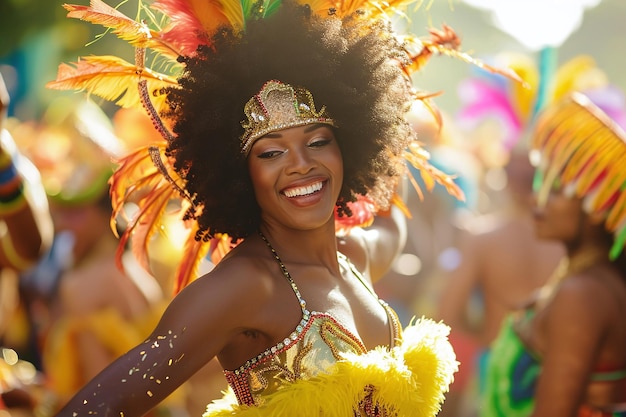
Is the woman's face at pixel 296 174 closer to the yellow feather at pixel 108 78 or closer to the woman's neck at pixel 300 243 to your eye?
the woman's neck at pixel 300 243

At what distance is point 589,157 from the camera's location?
4348 mm

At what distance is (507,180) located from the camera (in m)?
7.02

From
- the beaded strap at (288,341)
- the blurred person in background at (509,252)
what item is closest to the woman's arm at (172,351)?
the beaded strap at (288,341)

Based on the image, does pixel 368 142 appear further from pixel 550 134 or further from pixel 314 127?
pixel 550 134

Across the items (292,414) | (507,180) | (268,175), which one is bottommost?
(292,414)

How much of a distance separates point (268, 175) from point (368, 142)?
1.41 ft

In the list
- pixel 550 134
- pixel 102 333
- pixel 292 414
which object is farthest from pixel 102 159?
pixel 292 414

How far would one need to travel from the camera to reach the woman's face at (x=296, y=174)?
2.77 metres

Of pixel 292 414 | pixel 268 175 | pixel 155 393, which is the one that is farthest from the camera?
pixel 268 175

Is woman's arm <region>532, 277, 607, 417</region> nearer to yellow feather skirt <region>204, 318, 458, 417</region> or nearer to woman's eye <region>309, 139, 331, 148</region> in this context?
yellow feather skirt <region>204, 318, 458, 417</region>

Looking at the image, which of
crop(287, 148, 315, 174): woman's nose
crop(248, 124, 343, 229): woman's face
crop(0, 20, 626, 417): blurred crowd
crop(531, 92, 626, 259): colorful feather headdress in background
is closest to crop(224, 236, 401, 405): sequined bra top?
crop(248, 124, 343, 229): woman's face

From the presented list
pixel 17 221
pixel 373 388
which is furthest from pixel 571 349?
pixel 17 221

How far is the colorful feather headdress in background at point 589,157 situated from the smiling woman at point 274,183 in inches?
59.8

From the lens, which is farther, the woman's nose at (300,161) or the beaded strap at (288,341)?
the woman's nose at (300,161)
